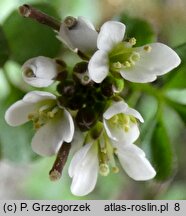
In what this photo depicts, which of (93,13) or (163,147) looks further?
(93,13)

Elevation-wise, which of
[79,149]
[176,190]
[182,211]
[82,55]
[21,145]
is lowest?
[176,190]

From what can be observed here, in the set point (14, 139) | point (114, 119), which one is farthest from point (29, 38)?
point (114, 119)

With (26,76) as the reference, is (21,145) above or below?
below

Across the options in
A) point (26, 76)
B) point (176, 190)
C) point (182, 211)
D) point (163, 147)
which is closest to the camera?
point (26, 76)

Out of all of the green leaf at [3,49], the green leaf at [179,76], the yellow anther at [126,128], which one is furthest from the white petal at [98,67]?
the green leaf at [3,49]

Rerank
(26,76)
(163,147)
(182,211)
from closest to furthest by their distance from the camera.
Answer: (26,76)
(163,147)
(182,211)

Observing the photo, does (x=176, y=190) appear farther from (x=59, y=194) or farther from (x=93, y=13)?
(x=93, y=13)

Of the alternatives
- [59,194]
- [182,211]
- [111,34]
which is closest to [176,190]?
[182,211]

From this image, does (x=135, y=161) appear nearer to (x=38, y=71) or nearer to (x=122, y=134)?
(x=122, y=134)

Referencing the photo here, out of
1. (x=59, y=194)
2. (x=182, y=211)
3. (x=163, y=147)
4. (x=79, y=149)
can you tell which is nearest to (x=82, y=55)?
(x=79, y=149)
